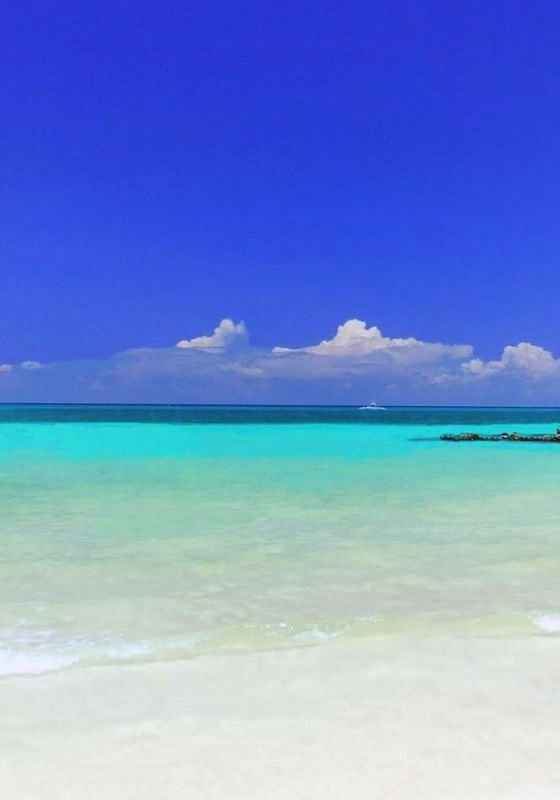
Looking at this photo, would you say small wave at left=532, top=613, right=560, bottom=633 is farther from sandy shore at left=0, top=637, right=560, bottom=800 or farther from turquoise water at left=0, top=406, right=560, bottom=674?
sandy shore at left=0, top=637, right=560, bottom=800

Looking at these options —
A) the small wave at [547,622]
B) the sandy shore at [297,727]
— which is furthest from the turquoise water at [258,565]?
the sandy shore at [297,727]

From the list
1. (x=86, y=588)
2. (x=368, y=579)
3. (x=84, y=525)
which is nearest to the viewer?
(x=86, y=588)

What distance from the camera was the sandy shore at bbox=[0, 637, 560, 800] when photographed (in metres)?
2.86

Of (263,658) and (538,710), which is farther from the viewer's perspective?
(263,658)

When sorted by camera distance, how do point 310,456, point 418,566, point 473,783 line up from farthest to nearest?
point 310,456 < point 418,566 < point 473,783

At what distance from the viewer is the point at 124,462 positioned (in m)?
21.4

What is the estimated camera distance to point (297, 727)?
3379 millimetres

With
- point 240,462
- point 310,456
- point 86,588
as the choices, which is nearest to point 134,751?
point 86,588

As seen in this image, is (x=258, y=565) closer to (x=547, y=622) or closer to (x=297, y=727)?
(x=547, y=622)

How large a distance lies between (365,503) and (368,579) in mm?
5559

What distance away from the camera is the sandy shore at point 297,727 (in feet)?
9.38

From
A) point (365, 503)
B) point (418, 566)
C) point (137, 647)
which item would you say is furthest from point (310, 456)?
point (137, 647)

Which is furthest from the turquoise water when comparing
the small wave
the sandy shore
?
the sandy shore

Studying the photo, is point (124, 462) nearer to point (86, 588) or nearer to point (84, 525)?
point (84, 525)
